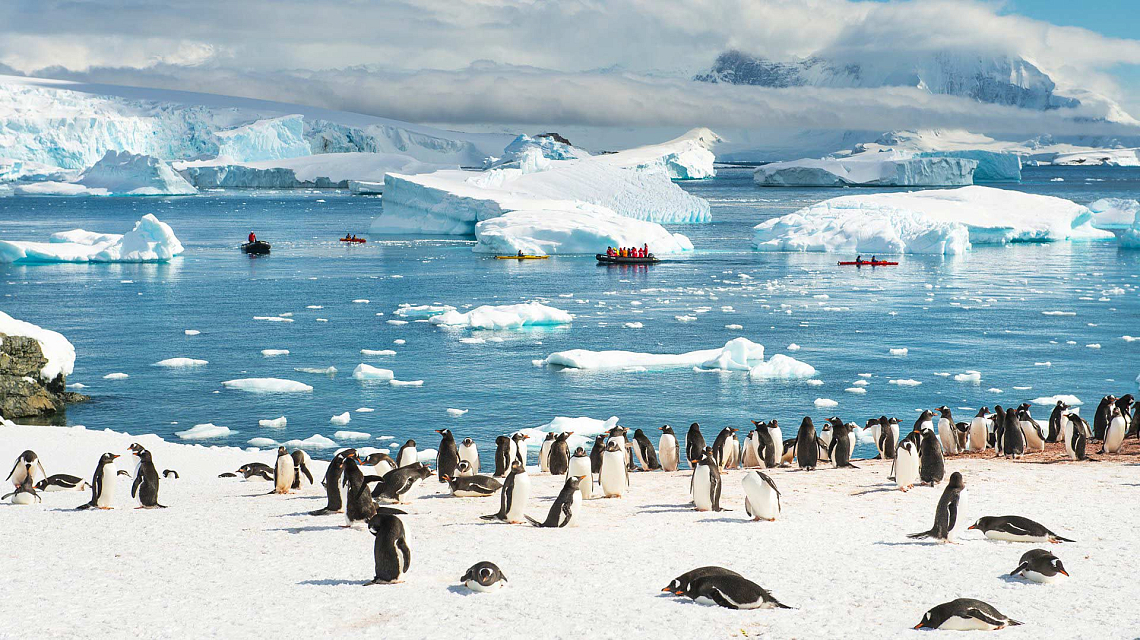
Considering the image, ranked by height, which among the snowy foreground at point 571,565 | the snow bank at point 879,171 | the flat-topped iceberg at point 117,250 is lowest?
the snowy foreground at point 571,565

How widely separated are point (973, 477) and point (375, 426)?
9.64 metres

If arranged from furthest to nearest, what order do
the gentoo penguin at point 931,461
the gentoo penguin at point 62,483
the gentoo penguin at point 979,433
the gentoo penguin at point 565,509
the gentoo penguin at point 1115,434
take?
the gentoo penguin at point 979,433 < the gentoo penguin at point 1115,434 < the gentoo penguin at point 62,483 < the gentoo penguin at point 931,461 < the gentoo penguin at point 565,509

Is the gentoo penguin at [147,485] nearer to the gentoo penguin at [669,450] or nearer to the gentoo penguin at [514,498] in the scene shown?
the gentoo penguin at [514,498]

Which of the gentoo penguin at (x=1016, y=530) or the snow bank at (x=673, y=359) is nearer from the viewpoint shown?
the gentoo penguin at (x=1016, y=530)

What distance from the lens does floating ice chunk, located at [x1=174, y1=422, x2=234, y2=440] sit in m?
16.5

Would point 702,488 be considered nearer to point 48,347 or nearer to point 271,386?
point 271,386

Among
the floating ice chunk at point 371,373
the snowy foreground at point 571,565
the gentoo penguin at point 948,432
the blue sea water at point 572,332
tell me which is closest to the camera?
the snowy foreground at point 571,565

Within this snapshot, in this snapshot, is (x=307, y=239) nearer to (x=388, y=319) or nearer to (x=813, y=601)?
(x=388, y=319)

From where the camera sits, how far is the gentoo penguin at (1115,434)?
39.6ft

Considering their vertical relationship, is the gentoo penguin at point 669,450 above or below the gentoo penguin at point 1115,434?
below

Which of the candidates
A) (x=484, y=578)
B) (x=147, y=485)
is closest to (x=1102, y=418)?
(x=484, y=578)

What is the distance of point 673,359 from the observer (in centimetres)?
2239

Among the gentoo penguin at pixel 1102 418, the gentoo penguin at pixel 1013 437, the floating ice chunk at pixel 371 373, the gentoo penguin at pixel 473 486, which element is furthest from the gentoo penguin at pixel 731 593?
the floating ice chunk at pixel 371 373

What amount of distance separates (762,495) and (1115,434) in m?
5.62
